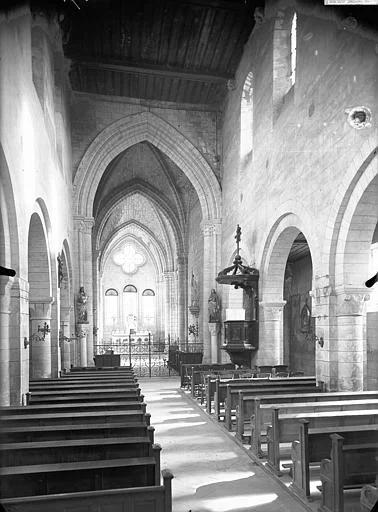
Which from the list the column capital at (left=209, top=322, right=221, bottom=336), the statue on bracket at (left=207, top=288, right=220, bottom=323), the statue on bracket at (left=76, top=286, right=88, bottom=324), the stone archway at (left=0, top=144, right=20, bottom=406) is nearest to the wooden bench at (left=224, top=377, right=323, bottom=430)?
the stone archway at (left=0, top=144, right=20, bottom=406)

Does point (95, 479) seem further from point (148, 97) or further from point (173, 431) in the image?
point (148, 97)

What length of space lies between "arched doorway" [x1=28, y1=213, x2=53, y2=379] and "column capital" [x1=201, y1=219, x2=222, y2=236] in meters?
8.90

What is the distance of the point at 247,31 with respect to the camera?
50.2 feet

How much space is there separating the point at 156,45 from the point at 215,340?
412 inches

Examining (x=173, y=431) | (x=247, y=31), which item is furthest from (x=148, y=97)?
(x=173, y=431)

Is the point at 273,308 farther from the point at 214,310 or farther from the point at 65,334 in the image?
the point at 65,334

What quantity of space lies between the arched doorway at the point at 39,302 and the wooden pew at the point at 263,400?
18.1ft

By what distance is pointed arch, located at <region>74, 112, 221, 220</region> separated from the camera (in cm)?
1884

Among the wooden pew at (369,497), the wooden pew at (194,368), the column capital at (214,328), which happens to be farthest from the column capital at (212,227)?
the wooden pew at (369,497)

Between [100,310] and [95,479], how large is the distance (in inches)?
1356

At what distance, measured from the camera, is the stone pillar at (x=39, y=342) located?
11.5 meters

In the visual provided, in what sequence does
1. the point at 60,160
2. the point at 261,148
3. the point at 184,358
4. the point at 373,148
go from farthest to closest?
the point at 184,358, the point at 60,160, the point at 261,148, the point at 373,148

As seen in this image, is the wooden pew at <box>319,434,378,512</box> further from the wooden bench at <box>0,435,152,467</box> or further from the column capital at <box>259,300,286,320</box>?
the column capital at <box>259,300,286,320</box>

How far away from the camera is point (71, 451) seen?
14.2 feet
